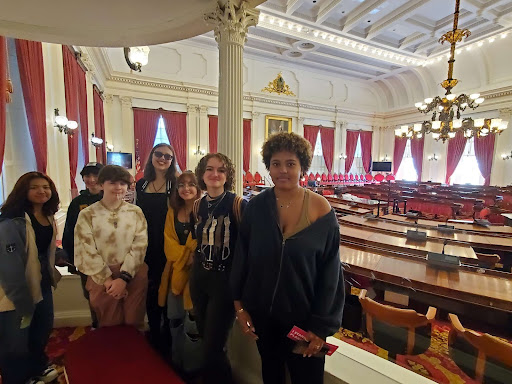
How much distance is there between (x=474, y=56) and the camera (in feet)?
36.8

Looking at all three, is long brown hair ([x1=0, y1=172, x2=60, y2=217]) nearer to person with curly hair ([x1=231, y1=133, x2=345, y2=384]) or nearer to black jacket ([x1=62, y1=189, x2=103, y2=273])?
black jacket ([x1=62, y1=189, x2=103, y2=273])

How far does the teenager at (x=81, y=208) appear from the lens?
1829 mm

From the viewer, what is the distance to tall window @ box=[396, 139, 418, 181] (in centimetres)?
1506

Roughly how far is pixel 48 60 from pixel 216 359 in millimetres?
4958

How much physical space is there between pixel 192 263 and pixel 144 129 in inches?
412

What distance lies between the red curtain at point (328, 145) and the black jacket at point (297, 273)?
14.2m

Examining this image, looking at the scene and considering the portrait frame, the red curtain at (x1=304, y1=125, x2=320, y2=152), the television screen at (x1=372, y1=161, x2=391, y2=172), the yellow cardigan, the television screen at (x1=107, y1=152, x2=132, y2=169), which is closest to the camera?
the yellow cardigan

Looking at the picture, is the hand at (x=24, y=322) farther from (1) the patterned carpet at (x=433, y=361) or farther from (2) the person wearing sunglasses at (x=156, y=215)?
(1) the patterned carpet at (x=433, y=361)

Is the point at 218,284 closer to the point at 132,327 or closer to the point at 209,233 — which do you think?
the point at 209,233

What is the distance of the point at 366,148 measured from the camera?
16.0 meters

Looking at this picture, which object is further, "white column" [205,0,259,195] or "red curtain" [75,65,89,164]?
"red curtain" [75,65,89,164]

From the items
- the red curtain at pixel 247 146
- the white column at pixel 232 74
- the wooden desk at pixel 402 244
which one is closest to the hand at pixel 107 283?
the white column at pixel 232 74

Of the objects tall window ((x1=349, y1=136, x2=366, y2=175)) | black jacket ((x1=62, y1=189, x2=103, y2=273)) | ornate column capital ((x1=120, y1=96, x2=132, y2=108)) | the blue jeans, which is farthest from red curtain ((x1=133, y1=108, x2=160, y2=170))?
tall window ((x1=349, y1=136, x2=366, y2=175))

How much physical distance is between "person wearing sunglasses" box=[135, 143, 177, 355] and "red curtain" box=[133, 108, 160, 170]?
9489 mm
